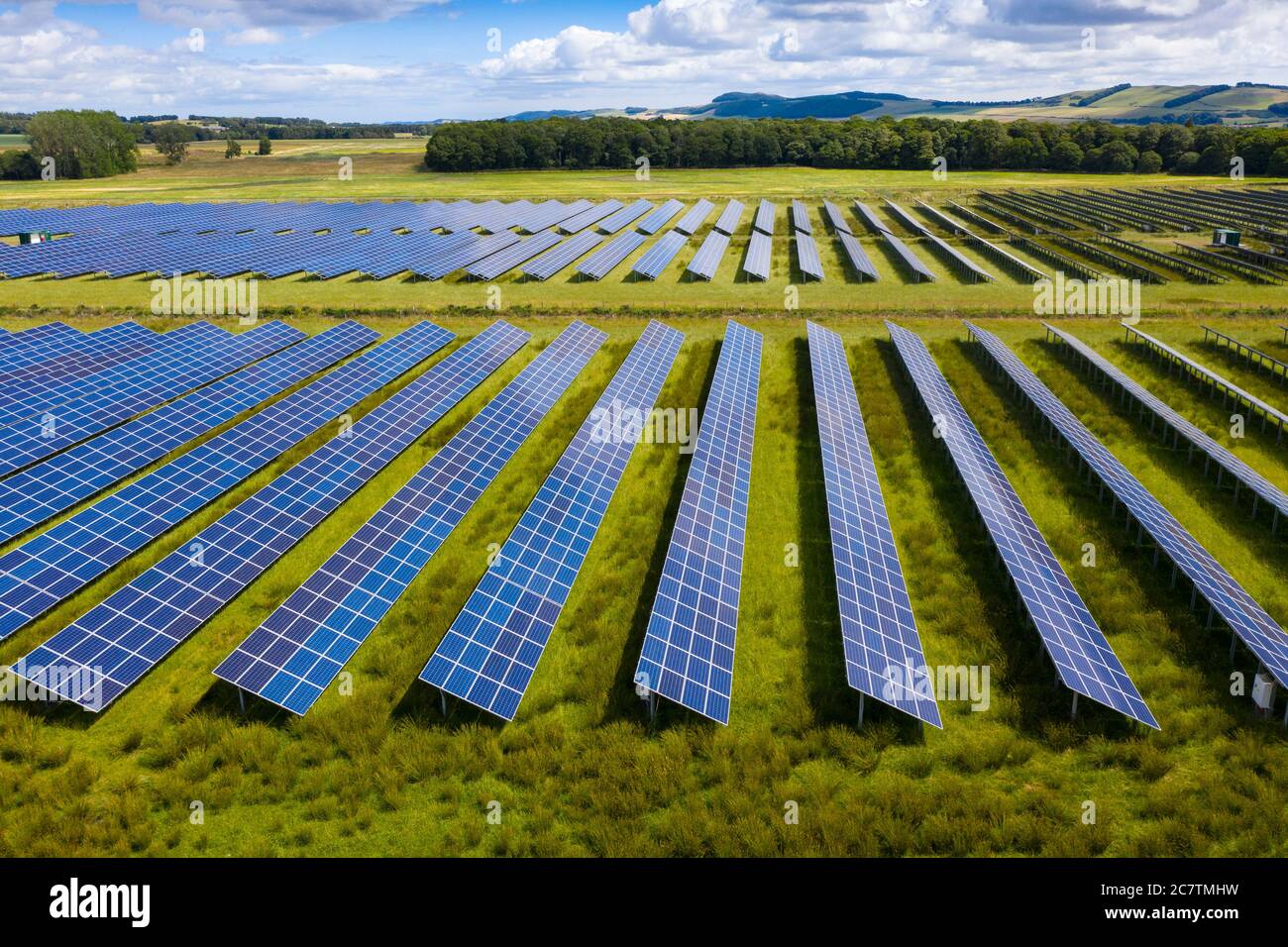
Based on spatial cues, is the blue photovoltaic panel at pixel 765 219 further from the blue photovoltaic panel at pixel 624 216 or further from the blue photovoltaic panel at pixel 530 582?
the blue photovoltaic panel at pixel 530 582

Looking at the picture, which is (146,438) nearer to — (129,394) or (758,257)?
(129,394)

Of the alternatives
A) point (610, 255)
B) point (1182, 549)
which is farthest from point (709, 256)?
point (1182, 549)

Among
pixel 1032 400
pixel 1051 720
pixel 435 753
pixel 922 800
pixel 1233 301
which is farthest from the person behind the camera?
pixel 1233 301

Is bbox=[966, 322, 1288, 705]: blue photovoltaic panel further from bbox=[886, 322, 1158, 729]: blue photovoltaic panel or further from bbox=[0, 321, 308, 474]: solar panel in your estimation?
bbox=[0, 321, 308, 474]: solar panel

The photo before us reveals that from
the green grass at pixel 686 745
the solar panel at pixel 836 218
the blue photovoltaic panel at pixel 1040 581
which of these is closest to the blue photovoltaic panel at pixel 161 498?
the green grass at pixel 686 745

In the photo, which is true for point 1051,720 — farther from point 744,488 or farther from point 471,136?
point 471,136

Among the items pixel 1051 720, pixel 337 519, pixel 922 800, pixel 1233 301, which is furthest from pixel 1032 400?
pixel 1233 301
